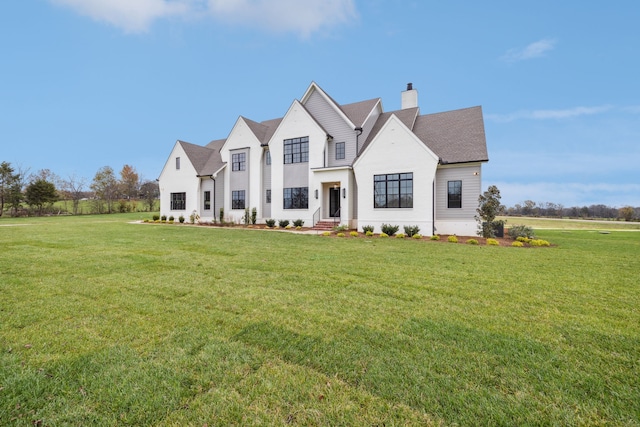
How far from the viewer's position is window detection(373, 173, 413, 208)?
1527cm

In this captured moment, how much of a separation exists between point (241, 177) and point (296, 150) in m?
5.71

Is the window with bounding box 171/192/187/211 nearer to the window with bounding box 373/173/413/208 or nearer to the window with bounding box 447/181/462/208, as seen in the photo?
the window with bounding box 373/173/413/208

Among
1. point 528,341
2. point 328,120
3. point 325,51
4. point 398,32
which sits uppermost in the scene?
point 325,51

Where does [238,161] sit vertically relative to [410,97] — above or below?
below

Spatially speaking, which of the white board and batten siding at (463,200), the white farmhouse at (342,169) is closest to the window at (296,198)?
the white farmhouse at (342,169)

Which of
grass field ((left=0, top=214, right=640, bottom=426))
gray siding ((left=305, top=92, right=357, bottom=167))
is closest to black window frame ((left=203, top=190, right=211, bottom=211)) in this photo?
gray siding ((left=305, top=92, right=357, bottom=167))

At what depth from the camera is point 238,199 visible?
2252cm

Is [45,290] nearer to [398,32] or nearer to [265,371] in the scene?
[265,371]

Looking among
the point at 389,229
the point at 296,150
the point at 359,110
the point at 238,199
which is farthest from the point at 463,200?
the point at 238,199

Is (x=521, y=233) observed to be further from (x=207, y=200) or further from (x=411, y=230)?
(x=207, y=200)

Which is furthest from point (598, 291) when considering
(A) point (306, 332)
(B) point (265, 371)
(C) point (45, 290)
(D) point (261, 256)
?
(C) point (45, 290)

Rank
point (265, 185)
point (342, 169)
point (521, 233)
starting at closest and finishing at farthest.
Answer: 1. point (521, 233)
2. point (342, 169)
3. point (265, 185)

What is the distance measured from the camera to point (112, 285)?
495 centimetres

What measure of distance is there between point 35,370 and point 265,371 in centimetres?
206
